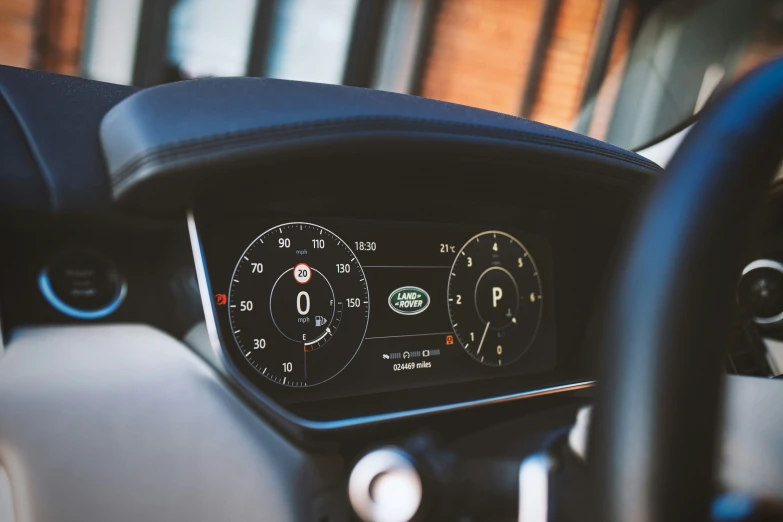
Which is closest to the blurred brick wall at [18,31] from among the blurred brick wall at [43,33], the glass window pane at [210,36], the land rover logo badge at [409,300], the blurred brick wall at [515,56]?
the blurred brick wall at [43,33]

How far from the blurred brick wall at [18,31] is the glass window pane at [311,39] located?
4.22 feet

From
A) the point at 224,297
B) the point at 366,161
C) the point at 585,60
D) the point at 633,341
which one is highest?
the point at 585,60

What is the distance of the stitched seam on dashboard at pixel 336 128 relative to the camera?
756 millimetres

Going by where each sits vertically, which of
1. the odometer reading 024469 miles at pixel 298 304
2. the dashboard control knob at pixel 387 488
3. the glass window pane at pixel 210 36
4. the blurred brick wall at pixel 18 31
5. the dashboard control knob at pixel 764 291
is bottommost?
the dashboard control knob at pixel 387 488

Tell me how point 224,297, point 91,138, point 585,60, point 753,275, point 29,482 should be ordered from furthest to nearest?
point 585,60
point 753,275
point 224,297
point 91,138
point 29,482

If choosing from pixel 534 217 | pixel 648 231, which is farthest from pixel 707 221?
pixel 534 217

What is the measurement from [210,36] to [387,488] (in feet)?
11.5

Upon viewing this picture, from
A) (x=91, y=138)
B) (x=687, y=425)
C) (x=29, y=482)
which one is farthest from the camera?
(x=91, y=138)

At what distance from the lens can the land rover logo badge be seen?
119 centimetres

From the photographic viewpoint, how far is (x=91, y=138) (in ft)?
2.80

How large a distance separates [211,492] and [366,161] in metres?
0.48

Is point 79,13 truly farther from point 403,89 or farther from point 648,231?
point 648,231

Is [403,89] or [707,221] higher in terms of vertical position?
[403,89]

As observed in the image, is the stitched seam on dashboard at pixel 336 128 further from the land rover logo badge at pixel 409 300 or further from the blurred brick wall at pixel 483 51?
the blurred brick wall at pixel 483 51
